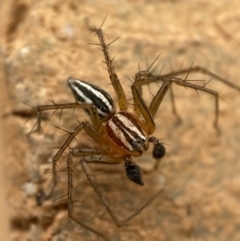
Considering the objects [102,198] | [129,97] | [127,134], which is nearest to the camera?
[102,198]

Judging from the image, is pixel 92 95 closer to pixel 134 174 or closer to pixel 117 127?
pixel 117 127

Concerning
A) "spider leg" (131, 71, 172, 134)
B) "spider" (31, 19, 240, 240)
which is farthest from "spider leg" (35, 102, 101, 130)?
"spider leg" (131, 71, 172, 134)

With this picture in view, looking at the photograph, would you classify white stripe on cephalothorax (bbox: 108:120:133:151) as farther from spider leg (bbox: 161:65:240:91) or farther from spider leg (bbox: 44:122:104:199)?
spider leg (bbox: 161:65:240:91)

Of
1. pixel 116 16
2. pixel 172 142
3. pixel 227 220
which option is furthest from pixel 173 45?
pixel 227 220

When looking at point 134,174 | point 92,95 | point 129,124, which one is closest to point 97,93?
point 92,95

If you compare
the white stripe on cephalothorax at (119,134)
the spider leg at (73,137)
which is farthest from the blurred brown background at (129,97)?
the white stripe on cephalothorax at (119,134)

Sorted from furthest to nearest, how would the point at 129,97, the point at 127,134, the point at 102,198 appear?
the point at 129,97 → the point at 127,134 → the point at 102,198

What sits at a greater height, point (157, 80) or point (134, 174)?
point (157, 80)
